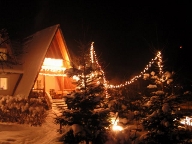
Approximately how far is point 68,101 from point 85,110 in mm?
697

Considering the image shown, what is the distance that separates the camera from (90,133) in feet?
31.1

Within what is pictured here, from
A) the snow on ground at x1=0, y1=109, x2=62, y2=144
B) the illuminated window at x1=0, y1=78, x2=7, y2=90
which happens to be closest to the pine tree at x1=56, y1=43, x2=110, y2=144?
the snow on ground at x1=0, y1=109, x2=62, y2=144

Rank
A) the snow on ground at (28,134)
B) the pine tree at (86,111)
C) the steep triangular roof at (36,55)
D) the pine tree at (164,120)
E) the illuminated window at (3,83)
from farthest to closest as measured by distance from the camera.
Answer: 1. the illuminated window at (3,83)
2. the steep triangular roof at (36,55)
3. the snow on ground at (28,134)
4. the pine tree at (164,120)
5. the pine tree at (86,111)

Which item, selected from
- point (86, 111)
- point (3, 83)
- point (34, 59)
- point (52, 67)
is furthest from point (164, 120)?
point (3, 83)

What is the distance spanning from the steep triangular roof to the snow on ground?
5.09 meters

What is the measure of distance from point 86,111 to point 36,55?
1455 cm

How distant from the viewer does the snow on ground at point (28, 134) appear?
12.3 metres

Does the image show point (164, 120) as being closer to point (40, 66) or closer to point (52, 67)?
point (40, 66)

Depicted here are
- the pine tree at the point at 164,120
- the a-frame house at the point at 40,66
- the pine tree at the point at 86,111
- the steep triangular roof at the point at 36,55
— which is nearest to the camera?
the pine tree at the point at 86,111

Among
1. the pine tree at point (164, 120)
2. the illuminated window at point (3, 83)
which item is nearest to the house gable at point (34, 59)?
the illuminated window at point (3, 83)

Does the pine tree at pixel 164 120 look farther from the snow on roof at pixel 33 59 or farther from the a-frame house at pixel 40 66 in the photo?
the snow on roof at pixel 33 59

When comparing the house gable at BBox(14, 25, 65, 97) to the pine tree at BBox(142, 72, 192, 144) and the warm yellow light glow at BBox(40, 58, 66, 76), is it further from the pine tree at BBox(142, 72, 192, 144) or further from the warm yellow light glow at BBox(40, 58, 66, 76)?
the pine tree at BBox(142, 72, 192, 144)

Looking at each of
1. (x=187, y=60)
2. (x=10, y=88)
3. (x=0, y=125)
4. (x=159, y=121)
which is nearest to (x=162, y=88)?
(x=159, y=121)

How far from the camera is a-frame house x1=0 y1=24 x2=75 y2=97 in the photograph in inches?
861
